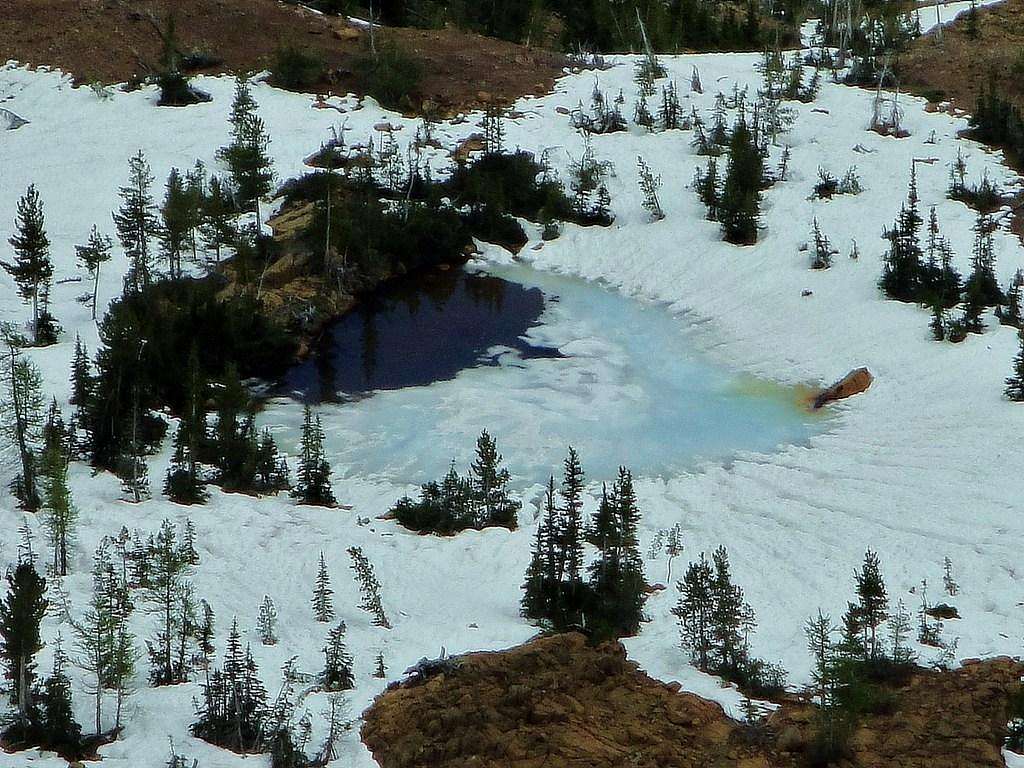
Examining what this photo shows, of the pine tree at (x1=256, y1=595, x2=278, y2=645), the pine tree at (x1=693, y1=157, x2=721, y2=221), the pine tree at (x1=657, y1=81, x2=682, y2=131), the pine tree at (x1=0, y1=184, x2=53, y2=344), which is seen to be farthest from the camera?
the pine tree at (x1=657, y1=81, x2=682, y2=131)

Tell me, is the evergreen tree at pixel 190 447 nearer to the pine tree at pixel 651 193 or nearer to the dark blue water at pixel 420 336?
the dark blue water at pixel 420 336

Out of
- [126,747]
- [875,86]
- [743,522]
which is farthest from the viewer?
[875,86]

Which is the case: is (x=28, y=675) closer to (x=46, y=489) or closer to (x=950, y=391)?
(x=46, y=489)

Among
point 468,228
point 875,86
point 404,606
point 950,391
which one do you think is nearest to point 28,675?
point 404,606

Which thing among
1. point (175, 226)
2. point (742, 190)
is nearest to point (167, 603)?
point (175, 226)

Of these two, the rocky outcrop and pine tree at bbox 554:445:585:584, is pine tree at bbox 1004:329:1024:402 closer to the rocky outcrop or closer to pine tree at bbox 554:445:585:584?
the rocky outcrop

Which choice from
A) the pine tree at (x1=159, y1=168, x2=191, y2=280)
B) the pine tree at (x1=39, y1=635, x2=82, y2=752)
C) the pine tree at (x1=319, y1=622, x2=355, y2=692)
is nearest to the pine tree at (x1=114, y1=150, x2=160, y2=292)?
the pine tree at (x1=159, y1=168, x2=191, y2=280)

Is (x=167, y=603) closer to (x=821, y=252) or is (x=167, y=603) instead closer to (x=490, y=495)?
(x=490, y=495)
